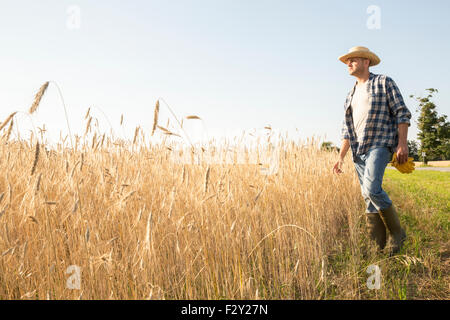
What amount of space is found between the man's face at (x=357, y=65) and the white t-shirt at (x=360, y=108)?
0.13 meters

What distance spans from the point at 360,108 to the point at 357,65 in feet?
1.28

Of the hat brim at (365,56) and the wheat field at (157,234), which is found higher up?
the hat brim at (365,56)

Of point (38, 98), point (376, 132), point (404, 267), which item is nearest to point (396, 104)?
point (376, 132)

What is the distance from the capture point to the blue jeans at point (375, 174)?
7.80 feet

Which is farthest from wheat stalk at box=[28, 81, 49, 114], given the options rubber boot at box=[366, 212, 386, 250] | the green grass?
rubber boot at box=[366, 212, 386, 250]

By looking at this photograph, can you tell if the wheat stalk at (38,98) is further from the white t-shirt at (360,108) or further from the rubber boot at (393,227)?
Answer: the rubber boot at (393,227)

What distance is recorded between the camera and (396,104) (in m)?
2.44

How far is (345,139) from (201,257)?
1783mm

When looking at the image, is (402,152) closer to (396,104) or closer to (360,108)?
(396,104)

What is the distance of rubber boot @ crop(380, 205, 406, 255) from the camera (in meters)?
2.57

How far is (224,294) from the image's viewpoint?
1737 millimetres

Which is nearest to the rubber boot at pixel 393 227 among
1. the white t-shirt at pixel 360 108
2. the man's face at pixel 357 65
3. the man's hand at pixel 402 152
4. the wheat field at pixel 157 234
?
the wheat field at pixel 157 234
